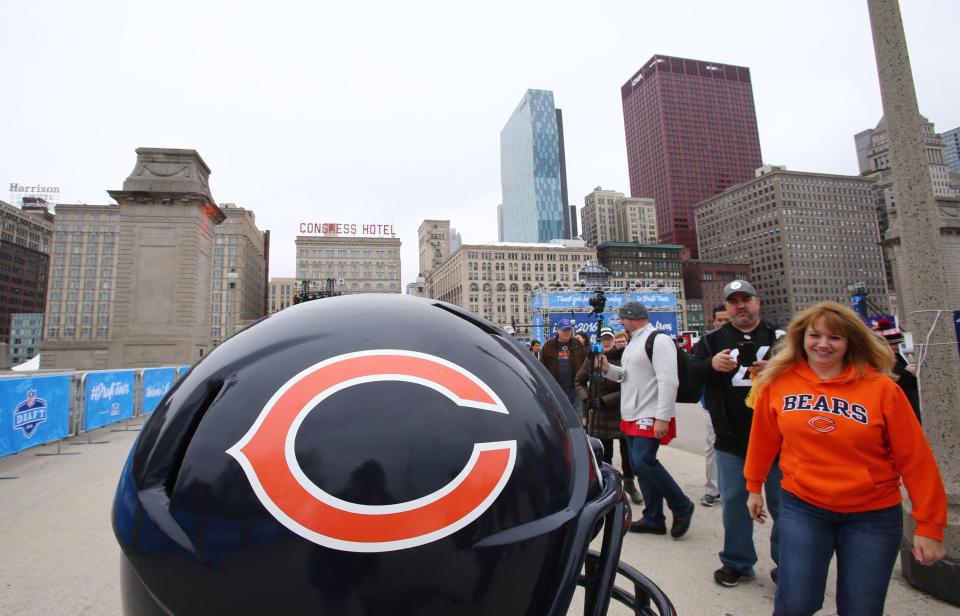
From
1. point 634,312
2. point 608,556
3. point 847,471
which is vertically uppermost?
point 634,312

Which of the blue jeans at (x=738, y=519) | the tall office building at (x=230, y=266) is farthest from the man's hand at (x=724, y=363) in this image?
the tall office building at (x=230, y=266)

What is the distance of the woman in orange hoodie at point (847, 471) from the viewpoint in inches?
71.5

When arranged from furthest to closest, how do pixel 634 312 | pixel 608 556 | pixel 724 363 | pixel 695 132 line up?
pixel 695 132
pixel 634 312
pixel 724 363
pixel 608 556

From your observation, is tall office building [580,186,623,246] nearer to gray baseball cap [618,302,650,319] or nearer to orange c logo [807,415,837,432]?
gray baseball cap [618,302,650,319]

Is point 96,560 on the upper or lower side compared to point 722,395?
lower

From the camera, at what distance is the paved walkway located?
2.75m

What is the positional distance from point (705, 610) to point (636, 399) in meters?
1.50

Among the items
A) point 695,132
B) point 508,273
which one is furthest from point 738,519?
point 695,132

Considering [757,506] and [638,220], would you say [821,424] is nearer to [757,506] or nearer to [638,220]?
[757,506]

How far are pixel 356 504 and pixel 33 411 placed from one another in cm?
947

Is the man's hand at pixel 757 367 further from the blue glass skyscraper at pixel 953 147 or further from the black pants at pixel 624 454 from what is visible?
the blue glass skyscraper at pixel 953 147

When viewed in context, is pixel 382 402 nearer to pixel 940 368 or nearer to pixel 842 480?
pixel 842 480

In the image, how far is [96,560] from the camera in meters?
3.48

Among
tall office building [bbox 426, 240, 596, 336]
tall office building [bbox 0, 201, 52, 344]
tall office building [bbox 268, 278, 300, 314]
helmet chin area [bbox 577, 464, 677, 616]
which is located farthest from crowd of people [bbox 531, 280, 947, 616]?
tall office building [bbox 268, 278, 300, 314]
